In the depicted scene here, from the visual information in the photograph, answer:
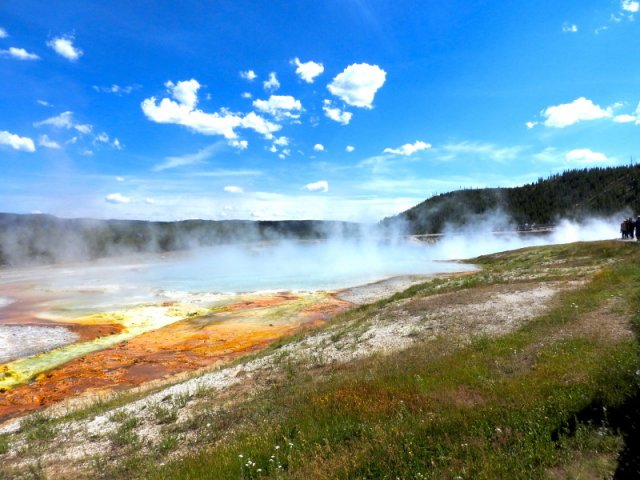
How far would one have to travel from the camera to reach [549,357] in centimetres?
937

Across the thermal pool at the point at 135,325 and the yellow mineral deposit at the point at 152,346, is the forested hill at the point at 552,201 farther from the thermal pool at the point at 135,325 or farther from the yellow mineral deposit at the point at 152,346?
the yellow mineral deposit at the point at 152,346

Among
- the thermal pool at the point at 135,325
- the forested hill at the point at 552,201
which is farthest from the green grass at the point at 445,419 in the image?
the forested hill at the point at 552,201

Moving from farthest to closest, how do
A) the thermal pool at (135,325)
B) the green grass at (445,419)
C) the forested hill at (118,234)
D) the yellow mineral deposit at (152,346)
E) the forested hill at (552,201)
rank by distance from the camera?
the forested hill at (552,201) < the forested hill at (118,234) < the thermal pool at (135,325) < the yellow mineral deposit at (152,346) < the green grass at (445,419)

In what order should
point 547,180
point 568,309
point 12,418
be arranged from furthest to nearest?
point 547,180, point 12,418, point 568,309

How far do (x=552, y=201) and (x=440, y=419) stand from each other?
169m

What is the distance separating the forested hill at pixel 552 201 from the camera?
13025 centimetres

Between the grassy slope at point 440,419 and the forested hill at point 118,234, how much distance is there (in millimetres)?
119228

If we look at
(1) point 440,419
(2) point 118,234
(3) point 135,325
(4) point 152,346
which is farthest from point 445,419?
(2) point 118,234

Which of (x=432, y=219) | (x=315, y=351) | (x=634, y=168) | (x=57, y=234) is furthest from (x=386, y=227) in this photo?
(x=315, y=351)

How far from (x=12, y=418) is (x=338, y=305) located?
25.2 m

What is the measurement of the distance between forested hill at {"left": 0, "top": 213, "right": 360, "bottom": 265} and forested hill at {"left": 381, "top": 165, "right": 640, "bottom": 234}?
45.8 metres

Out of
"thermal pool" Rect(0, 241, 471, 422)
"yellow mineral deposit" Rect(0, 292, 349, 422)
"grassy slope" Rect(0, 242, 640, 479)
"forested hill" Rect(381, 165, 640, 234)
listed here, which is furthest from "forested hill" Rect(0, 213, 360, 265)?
"grassy slope" Rect(0, 242, 640, 479)

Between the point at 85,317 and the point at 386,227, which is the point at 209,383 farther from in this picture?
the point at 386,227

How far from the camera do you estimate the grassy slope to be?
528 centimetres
